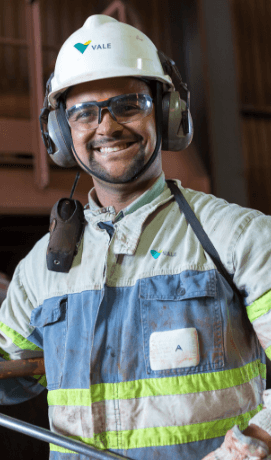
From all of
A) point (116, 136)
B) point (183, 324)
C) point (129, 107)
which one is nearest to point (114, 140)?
point (116, 136)

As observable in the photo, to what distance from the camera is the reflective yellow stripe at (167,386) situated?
1.26 m

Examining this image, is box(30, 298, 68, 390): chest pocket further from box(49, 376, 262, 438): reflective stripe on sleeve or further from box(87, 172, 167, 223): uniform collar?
box(87, 172, 167, 223): uniform collar

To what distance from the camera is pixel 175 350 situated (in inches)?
50.3

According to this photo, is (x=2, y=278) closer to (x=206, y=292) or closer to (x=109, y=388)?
(x=109, y=388)

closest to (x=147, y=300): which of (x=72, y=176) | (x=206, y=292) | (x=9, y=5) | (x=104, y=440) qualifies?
(x=206, y=292)

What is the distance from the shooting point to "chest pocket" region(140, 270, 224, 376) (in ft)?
4.18

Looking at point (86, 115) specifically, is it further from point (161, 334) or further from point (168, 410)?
point (168, 410)

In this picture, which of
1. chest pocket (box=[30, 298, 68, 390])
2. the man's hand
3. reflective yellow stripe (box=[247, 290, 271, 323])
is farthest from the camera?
chest pocket (box=[30, 298, 68, 390])

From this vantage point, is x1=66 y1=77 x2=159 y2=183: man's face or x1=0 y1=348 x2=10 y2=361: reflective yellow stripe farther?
x1=0 y1=348 x2=10 y2=361: reflective yellow stripe

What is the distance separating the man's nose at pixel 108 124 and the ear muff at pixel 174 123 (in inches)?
7.7

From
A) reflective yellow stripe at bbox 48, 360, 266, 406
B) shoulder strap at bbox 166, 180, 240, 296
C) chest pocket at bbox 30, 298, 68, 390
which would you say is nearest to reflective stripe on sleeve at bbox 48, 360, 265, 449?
reflective yellow stripe at bbox 48, 360, 266, 406

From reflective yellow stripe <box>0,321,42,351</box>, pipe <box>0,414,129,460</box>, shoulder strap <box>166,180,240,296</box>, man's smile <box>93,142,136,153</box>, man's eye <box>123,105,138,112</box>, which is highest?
man's eye <box>123,105,138,112</box>

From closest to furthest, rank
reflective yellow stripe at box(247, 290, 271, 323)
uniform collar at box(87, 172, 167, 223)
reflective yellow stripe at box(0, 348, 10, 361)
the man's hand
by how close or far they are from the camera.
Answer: the man's hand
reflective yellow stripe at box(247, 290, 271, 323)
uniform collar at box(87, 172, 167, 223)
reflective yellow stripe at box(0, 348, 10, 361)

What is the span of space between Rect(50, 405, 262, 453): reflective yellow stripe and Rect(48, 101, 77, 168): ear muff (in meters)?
0.93
